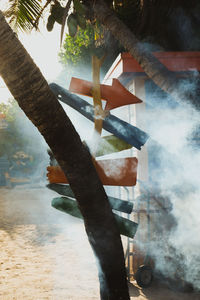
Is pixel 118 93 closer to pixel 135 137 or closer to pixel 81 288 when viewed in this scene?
pixel 135 137

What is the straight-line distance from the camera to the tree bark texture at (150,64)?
405cm

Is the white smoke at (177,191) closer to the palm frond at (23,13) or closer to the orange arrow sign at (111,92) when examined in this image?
the palm frond at (23,13)

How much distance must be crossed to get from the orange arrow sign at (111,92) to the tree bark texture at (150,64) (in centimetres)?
191

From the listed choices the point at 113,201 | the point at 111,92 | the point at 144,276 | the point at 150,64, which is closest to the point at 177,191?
the point at 144,276

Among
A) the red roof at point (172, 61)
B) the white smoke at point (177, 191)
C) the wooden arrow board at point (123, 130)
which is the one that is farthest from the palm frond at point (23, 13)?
the wooden arrow board at point (123, 130)

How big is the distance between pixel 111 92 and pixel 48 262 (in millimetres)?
6509

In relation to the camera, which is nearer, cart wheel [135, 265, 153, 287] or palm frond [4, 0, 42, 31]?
palm frond [4, 0, 42, 31]

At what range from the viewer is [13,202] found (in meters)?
16.7

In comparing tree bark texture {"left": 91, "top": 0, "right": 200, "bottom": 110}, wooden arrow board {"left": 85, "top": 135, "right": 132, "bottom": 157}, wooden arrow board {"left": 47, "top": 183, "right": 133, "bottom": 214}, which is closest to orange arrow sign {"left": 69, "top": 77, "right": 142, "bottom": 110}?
wooden arrow board {"left": 85, "top": 135, "right": 132, "bottom": 157}

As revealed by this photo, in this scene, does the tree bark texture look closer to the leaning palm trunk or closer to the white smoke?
the white smoke

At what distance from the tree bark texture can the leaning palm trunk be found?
7.25 feet

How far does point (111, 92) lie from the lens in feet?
7.61

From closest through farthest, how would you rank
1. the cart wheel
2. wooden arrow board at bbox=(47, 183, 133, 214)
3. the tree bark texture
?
1. wooden arrow board at bbox=(47, 183, 133, 214)
2. the tree bark texture
3. the cart wheel

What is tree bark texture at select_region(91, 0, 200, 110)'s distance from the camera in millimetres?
4055
